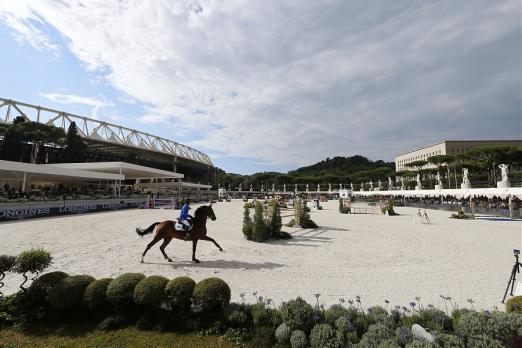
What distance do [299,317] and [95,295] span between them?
3.52 m

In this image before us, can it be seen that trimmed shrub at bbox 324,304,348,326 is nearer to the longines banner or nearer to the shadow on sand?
the shadow on sand

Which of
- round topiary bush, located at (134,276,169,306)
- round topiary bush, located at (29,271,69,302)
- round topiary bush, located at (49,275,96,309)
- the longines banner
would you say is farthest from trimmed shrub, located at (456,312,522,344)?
the longines banner

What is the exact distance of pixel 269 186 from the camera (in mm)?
107312

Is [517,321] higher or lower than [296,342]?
higher

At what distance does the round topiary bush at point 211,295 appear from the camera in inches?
180

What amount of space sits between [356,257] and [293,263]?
2.34 metres

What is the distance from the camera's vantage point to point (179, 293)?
463cm

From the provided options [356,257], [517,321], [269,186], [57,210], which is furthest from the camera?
[269,186]

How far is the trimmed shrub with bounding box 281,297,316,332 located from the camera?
3994mm

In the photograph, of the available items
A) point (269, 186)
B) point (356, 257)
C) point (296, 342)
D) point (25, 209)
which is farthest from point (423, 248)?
point (269, 186)

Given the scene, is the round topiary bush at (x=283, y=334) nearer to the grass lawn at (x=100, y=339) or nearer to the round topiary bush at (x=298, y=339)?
the round topiary bush at (x=298, y=339)

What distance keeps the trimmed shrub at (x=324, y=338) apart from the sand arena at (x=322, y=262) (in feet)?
6.34

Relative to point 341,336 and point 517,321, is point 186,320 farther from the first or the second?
point 517,321

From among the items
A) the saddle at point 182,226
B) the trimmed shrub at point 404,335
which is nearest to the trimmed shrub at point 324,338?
the trimmed shrub at point 404,335
